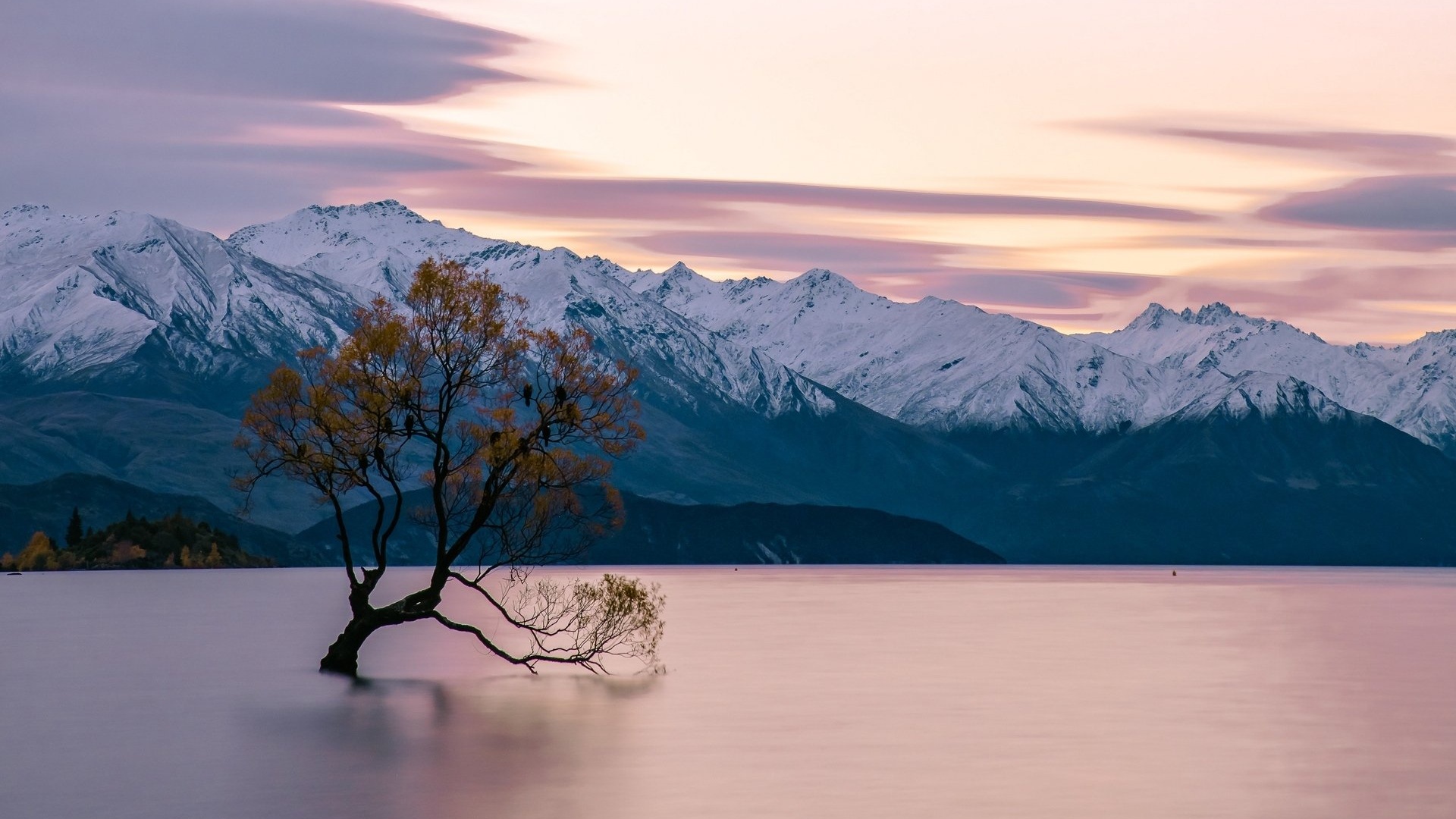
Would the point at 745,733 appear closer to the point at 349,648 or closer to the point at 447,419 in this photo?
the point at 447,419

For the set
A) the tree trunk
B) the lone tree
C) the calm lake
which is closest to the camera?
the calm lake

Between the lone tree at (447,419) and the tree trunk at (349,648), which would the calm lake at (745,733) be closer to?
the tree trunk at (349,648)

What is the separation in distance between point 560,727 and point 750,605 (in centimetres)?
12779

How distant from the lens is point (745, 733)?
64812mm

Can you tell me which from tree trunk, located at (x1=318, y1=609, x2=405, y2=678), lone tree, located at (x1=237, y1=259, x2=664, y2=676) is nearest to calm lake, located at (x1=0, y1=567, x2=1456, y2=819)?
tree trunk, located at (x1=318, y1=609, x2=405, y2=678)

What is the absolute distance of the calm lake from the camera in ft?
162

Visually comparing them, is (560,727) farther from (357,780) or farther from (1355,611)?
(1355,611)

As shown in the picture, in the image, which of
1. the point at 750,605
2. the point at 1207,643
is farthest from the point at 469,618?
the point at 1207,643

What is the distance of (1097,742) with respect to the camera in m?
61.9

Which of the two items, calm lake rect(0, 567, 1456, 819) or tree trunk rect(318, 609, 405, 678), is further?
tree trunk rect(318, 609, 405, 678)

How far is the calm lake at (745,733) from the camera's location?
49.3 meters

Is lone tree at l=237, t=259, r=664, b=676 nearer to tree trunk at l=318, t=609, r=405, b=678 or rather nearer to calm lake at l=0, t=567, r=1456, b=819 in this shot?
tree trunk at l=318, t=609, r=405, b=678

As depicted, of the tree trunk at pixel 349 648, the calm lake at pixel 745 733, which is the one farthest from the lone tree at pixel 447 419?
the calm lake at pixel 745 733

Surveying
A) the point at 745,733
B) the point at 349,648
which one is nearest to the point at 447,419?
the point at 349,648
